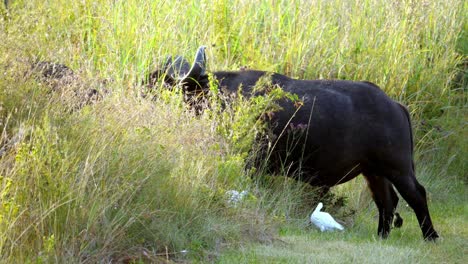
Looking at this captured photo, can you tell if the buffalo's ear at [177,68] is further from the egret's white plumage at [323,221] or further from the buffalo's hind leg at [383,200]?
the buffalo's hind leg at [383,200]

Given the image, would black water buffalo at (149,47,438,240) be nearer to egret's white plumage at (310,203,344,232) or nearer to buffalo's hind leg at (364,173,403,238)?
buffalo's hind leg at (364,173,403,238)

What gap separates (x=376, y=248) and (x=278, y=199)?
1.98m

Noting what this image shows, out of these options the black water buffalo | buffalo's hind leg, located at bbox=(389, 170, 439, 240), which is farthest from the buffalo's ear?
buffalo's hind leg, located at bbox=(389, 170, 439, 240)

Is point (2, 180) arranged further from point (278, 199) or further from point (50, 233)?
point (278, 199)

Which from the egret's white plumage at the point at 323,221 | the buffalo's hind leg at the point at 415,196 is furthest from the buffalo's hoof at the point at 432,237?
the egret's white plumage at the point at 323,221

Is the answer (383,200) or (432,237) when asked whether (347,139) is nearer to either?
(383,200)

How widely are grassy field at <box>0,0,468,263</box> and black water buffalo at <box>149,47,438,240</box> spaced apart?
0.37m

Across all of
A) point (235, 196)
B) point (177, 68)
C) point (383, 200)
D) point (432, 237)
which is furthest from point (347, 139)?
point (177, 68)

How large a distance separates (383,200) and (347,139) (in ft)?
2.98

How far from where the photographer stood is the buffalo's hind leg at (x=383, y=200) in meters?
10.4

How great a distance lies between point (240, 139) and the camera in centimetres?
985

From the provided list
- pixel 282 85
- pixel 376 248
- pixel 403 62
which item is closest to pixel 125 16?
pixel 282 85

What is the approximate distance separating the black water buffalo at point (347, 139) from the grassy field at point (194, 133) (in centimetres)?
37

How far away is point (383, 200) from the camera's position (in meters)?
10.5
